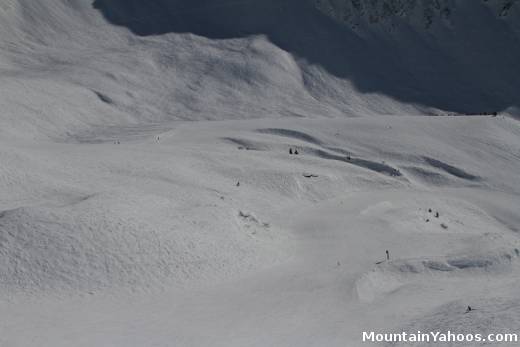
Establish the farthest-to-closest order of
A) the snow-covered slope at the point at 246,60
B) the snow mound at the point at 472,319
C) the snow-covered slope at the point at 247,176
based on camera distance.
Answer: the snow-covered slope at the point at 246,60, the snow-covered slope at the point at 247,176, the snow mound at the point at 472,319

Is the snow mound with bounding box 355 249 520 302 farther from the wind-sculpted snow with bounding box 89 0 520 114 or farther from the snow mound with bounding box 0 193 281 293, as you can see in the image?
the wind-sculpted snow with bounding box 89 0 520 114

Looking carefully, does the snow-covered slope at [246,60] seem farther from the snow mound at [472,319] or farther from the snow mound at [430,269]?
the snow mound at [472,319]

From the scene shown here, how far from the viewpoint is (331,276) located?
18141 millimetres

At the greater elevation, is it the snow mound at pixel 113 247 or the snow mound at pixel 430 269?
the snow mound at pixel 430 269

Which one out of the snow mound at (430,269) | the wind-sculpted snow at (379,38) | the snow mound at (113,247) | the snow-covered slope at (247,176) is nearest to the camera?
the snow-covered slope at (247,176)

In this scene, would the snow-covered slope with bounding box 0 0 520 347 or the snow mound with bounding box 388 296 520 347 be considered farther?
the snow-covered slope with bounding box 0 0 520 347

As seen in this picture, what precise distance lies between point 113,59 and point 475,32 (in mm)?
44538

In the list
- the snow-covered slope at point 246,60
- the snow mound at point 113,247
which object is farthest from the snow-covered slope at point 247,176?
the snow-covered slope at point 246,60

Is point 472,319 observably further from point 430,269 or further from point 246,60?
point 246,60

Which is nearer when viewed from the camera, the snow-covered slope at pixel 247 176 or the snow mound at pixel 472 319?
the snow mound at pixel 472 319

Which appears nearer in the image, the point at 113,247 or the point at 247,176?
the point at 113,247

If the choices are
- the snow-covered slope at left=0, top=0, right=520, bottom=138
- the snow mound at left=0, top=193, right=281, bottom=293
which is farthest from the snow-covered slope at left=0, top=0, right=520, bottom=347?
the snow-covered slope at left=0, top=0, right=520, bottom=138

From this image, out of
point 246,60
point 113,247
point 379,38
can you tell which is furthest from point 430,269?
point 379,38

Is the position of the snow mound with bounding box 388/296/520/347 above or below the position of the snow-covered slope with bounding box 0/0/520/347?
above
